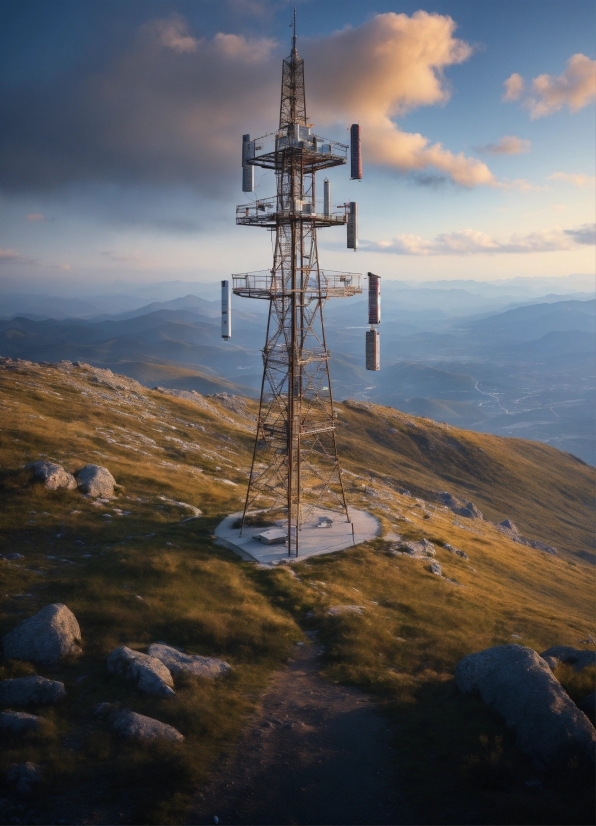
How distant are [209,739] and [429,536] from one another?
120ft

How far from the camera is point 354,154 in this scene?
118 ft

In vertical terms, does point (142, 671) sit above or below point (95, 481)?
below

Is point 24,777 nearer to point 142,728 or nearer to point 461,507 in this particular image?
point 142,728

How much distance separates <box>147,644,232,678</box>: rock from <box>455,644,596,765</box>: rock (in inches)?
325

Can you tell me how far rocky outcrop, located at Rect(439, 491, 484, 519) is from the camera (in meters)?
107

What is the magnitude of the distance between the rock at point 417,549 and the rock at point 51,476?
2266cm

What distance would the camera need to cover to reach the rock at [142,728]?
15734 mm

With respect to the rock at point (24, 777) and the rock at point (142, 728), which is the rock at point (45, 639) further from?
the rock at point (24, 777)

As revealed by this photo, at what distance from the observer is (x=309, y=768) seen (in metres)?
15.7

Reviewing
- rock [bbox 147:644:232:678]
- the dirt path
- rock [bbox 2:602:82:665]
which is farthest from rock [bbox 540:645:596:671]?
rock [bbox 2:602:82:665]

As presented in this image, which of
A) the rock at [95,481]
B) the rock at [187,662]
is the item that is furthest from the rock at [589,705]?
the rock at [95,481]

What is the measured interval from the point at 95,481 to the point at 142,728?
1038 inches

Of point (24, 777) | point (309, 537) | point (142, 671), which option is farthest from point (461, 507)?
point (24, 777)

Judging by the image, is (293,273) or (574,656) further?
(293,273)
